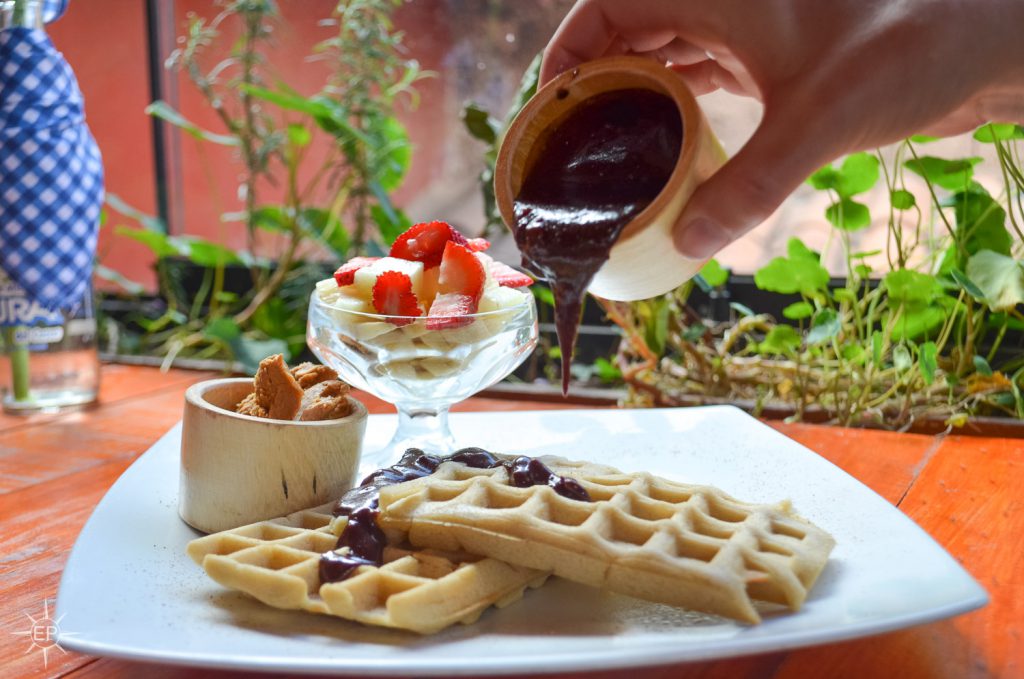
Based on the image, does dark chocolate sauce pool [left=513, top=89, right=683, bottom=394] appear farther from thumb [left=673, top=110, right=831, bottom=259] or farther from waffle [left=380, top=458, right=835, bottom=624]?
waffle [left=380, top=458, right=835, bottom=624]

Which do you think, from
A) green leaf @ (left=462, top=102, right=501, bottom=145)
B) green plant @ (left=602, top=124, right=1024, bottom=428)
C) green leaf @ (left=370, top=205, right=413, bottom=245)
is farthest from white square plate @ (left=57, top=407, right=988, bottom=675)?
green leaf @ (left=370, top=205, right=413, bottom=245)

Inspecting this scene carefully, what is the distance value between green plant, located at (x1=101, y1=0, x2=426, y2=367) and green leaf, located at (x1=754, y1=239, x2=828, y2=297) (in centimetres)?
103

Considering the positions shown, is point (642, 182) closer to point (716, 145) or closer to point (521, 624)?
point (716, 145)

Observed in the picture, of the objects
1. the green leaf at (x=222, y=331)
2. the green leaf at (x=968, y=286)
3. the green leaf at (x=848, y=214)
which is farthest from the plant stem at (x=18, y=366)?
the green leaf at (x=968, y=286)

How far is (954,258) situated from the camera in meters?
1.88

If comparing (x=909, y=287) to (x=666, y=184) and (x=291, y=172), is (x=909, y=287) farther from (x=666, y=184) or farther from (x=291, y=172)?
(x=291, y=172)

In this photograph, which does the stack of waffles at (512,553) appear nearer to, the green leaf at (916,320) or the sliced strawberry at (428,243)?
the sliced strawberry at (428,243)

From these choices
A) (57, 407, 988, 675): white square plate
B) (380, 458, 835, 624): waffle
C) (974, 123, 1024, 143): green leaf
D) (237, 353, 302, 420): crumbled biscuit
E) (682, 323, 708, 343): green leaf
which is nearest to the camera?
(57, 407, 988, 675): white square plate

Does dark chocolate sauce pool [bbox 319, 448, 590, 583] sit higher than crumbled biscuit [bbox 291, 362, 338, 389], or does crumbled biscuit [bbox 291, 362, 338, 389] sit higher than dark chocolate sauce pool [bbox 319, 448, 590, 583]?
crumbled biscuit [bbox 291, 362, 338, 389]

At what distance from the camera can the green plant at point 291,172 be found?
2477mm

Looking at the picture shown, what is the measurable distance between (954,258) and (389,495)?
140 centimetres

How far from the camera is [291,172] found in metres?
2.62

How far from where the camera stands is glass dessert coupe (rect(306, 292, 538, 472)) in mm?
1278

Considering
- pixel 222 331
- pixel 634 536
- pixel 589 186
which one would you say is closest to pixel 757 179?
pixel 589 186
